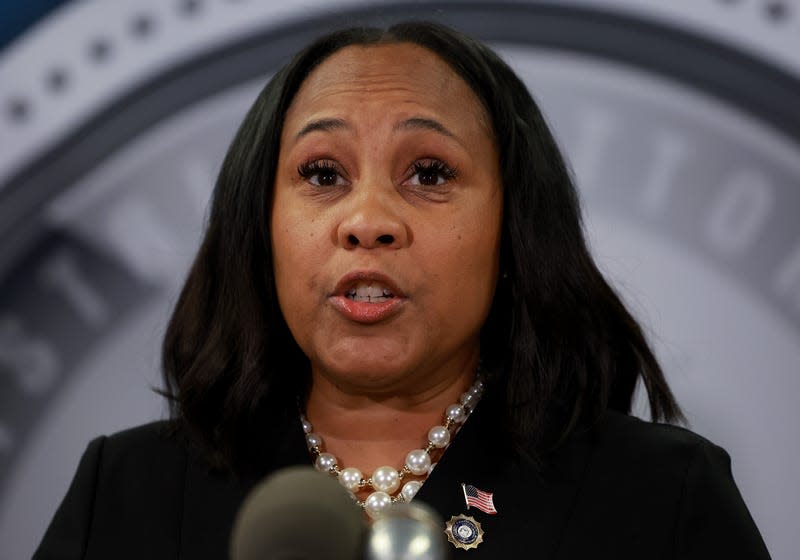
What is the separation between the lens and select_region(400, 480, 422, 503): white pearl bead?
1.44 m

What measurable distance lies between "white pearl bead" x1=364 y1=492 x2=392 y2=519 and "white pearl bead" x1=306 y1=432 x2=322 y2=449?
5.5 inches

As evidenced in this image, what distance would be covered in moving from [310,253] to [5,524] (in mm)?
1089

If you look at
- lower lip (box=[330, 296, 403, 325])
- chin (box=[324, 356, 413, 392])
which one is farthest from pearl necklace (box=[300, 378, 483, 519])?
lower lip (box=[330, 296, 403, 325])

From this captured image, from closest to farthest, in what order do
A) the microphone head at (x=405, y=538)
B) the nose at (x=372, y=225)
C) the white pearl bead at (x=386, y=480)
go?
the microphone head at (x=405, y=538)
the nose at (x=372, y=225)
the white pearl bead at (x=386, y=480)

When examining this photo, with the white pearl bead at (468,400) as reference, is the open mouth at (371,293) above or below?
above

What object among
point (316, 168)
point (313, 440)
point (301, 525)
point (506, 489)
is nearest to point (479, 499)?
point (506, 489)

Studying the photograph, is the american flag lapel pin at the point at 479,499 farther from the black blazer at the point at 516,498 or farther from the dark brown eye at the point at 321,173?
the dark brown eye at the point at 321,173

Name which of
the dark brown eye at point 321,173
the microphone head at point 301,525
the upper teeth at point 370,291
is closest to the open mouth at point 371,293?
the upper teeth at point 370,291

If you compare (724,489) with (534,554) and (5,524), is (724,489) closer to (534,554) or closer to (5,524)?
(534,554)

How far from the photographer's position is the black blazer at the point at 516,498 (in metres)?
1.36

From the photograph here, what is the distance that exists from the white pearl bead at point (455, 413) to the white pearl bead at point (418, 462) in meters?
0.07

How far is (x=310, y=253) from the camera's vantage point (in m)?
1.41

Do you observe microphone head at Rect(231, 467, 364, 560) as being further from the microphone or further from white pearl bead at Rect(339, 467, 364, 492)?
white pearl bead at Rect(339, 467, 364, 492)

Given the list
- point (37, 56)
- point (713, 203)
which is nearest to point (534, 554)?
point (713, 203)
